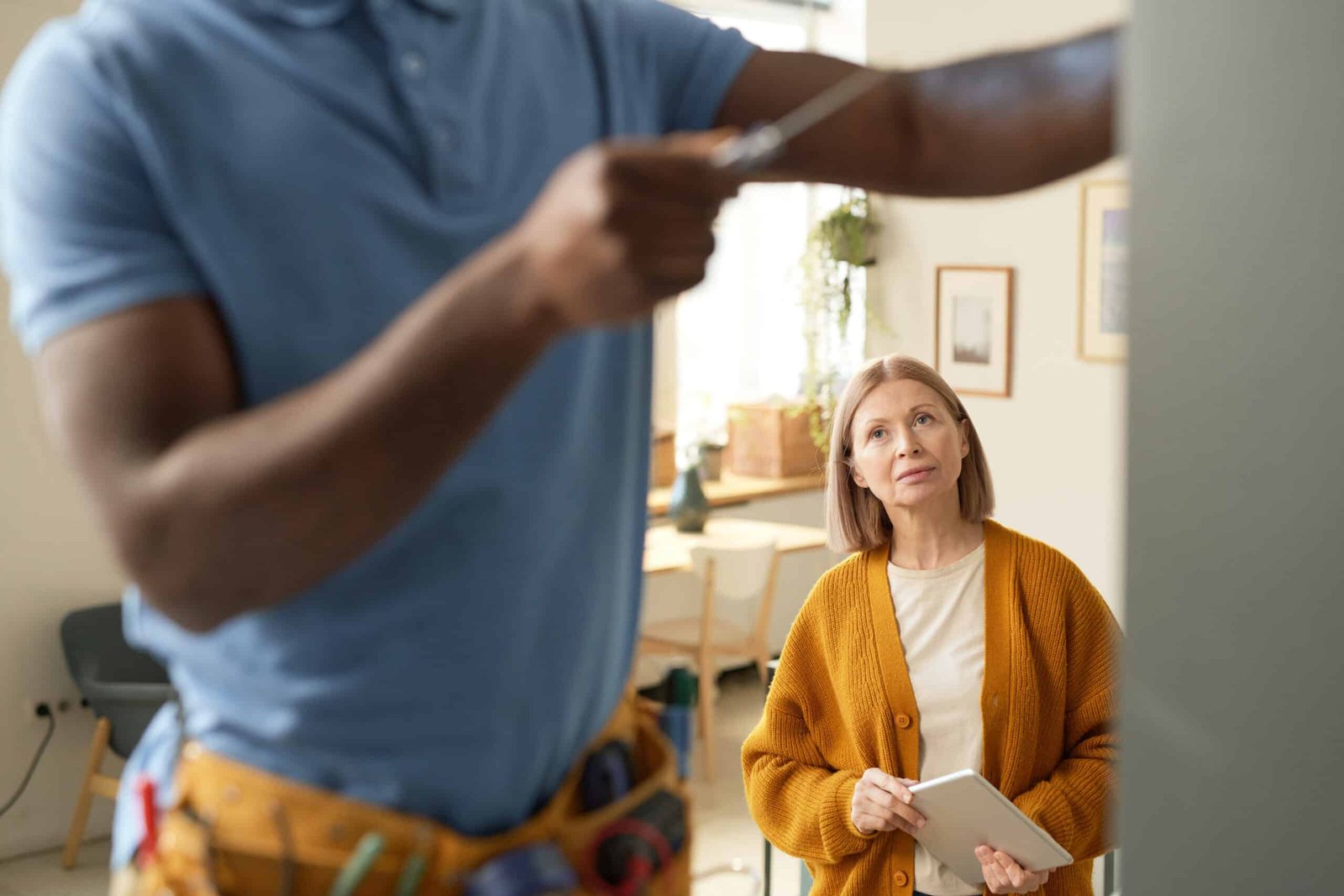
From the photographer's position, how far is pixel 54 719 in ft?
13.9

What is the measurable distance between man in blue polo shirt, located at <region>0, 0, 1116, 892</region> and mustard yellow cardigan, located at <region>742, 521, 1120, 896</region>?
5.37 ft

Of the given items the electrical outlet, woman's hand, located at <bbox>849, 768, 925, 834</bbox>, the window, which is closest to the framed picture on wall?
the window

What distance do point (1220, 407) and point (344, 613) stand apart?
0.39m

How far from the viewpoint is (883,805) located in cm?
219

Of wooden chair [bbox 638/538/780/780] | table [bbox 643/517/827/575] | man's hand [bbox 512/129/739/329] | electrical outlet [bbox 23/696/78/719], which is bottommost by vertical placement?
electrical outlet [bbox 23/696/78/719]

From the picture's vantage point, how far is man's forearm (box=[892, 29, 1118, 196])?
0.73 meters

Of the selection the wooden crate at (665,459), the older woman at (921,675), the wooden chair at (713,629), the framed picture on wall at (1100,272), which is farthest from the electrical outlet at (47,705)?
the framed picture on wall at (1100,272)

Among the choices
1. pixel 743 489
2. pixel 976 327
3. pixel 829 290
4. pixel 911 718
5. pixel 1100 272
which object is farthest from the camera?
pixel 743 489

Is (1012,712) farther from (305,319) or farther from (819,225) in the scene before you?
(819,225)

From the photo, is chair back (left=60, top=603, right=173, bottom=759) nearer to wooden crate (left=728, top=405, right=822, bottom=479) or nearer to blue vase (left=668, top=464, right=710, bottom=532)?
blue vase (left=668, top=464, right=710, bottom=532)

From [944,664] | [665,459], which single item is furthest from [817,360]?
[944,664]

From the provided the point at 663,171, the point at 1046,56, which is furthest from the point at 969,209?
the point at 663,171

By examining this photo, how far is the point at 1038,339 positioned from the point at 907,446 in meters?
1.68

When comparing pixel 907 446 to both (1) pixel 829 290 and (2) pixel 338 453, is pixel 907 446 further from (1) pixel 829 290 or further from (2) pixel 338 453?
(1) pixel 829 290
